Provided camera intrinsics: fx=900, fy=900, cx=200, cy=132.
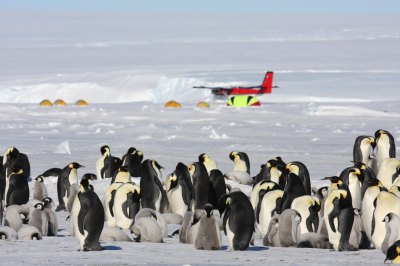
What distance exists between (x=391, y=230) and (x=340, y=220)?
40cm

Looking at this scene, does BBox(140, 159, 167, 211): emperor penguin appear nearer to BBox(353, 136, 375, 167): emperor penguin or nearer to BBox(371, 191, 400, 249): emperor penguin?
BBox(371, 191, 400, 249): emperor penguin

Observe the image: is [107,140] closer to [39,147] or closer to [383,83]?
[39,147]

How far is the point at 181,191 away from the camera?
916 cm

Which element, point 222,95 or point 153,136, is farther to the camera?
point 222,95

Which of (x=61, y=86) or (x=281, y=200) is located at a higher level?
(x=61, y=86)

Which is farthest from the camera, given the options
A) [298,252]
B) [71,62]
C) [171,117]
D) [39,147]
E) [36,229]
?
[71,62]

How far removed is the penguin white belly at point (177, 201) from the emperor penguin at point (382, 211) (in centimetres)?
270

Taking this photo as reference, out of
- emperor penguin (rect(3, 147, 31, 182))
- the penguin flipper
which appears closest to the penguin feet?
emperor penguin (rect(3, 147, 31, 182))

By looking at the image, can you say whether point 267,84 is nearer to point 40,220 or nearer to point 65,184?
point 65,184

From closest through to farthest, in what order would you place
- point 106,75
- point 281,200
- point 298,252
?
point 298,252, point 281,200, point 106,75

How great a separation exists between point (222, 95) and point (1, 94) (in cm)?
961

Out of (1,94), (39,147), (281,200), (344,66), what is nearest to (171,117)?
(39,147)

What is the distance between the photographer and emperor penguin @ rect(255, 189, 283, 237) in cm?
785

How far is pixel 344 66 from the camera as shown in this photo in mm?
46219
